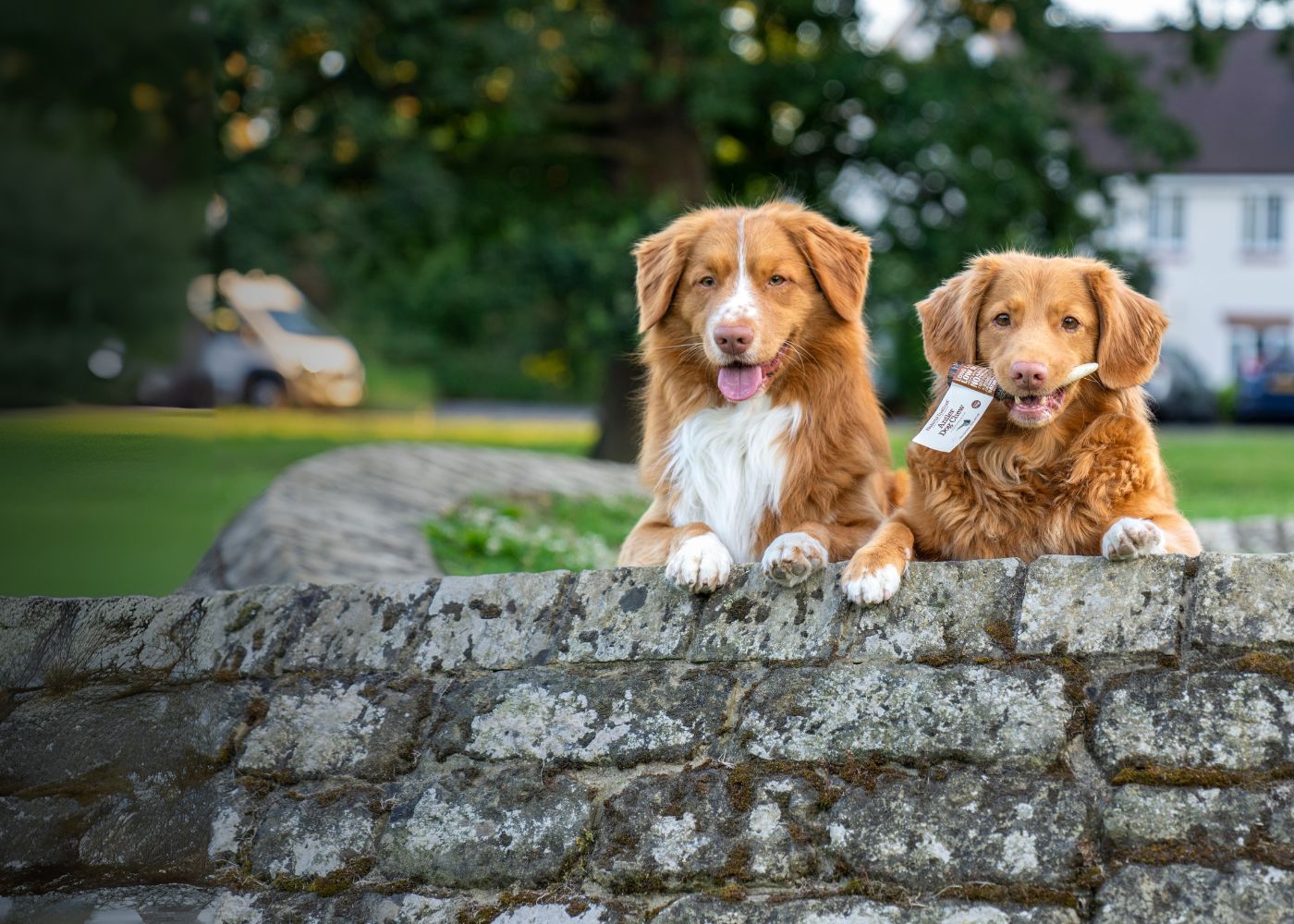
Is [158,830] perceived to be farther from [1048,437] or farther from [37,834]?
[1048,437]

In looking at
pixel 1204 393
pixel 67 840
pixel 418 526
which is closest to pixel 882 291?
pixel 418 526

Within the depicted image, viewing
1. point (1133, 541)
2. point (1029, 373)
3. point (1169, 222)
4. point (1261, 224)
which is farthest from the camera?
point (1169, 222)

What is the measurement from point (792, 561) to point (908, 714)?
1.74 feet

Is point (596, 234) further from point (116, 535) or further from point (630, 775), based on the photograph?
point (630, 775)

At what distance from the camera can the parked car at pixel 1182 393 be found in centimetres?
2628

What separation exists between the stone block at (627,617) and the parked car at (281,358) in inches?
811

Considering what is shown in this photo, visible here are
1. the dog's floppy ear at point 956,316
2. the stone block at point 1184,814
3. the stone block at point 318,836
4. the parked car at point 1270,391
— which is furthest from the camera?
the parked car at point 1270,391

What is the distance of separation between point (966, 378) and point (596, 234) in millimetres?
8826

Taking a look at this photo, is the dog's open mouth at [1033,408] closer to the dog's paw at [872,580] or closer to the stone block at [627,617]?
the dog's paw at [872,580]

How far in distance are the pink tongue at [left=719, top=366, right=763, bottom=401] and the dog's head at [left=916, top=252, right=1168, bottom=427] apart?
602mm

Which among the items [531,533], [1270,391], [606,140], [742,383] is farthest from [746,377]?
[1270,391]

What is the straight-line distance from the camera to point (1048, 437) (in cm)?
389

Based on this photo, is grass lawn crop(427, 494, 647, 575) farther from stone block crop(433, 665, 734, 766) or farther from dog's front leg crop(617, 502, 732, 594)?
stone block crop(433, 665, 734, 766)

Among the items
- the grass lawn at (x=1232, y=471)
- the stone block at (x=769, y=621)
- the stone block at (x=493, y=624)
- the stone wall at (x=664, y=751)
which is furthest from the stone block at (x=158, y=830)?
the grass lawn at (x=1232, y=471)
